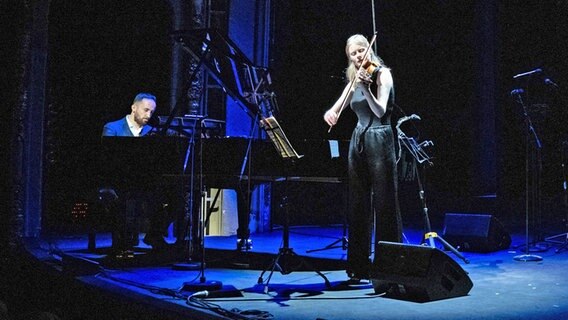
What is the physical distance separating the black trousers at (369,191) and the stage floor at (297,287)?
303 mm

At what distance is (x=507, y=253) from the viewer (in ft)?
21.2

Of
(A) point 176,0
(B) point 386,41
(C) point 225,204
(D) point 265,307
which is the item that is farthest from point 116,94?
(D) point 265,307

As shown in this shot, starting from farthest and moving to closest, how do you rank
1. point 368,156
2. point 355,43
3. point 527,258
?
point 527,258, point 368,156, point 355,43

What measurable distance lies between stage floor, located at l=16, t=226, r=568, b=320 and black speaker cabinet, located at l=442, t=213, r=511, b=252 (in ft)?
0.38

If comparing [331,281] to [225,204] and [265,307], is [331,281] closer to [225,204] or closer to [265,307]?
[265,307]

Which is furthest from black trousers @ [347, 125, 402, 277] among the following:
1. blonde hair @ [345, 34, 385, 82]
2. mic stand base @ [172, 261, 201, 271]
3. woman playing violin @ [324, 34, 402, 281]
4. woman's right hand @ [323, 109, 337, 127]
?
mic stand base @ [172, 261, 201, 271]

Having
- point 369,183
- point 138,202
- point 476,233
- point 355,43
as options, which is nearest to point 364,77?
point 355,43

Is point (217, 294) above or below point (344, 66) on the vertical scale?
below

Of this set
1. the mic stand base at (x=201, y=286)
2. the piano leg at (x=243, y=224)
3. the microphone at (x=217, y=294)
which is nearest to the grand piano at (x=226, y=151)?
the piano leg at (x=243, y=224)

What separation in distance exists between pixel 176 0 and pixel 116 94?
1.41 metres

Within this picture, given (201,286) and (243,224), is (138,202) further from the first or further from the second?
(201,286)

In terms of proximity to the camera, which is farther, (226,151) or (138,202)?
(138,202)

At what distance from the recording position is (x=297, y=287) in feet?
15.3

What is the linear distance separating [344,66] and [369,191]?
492 cm
